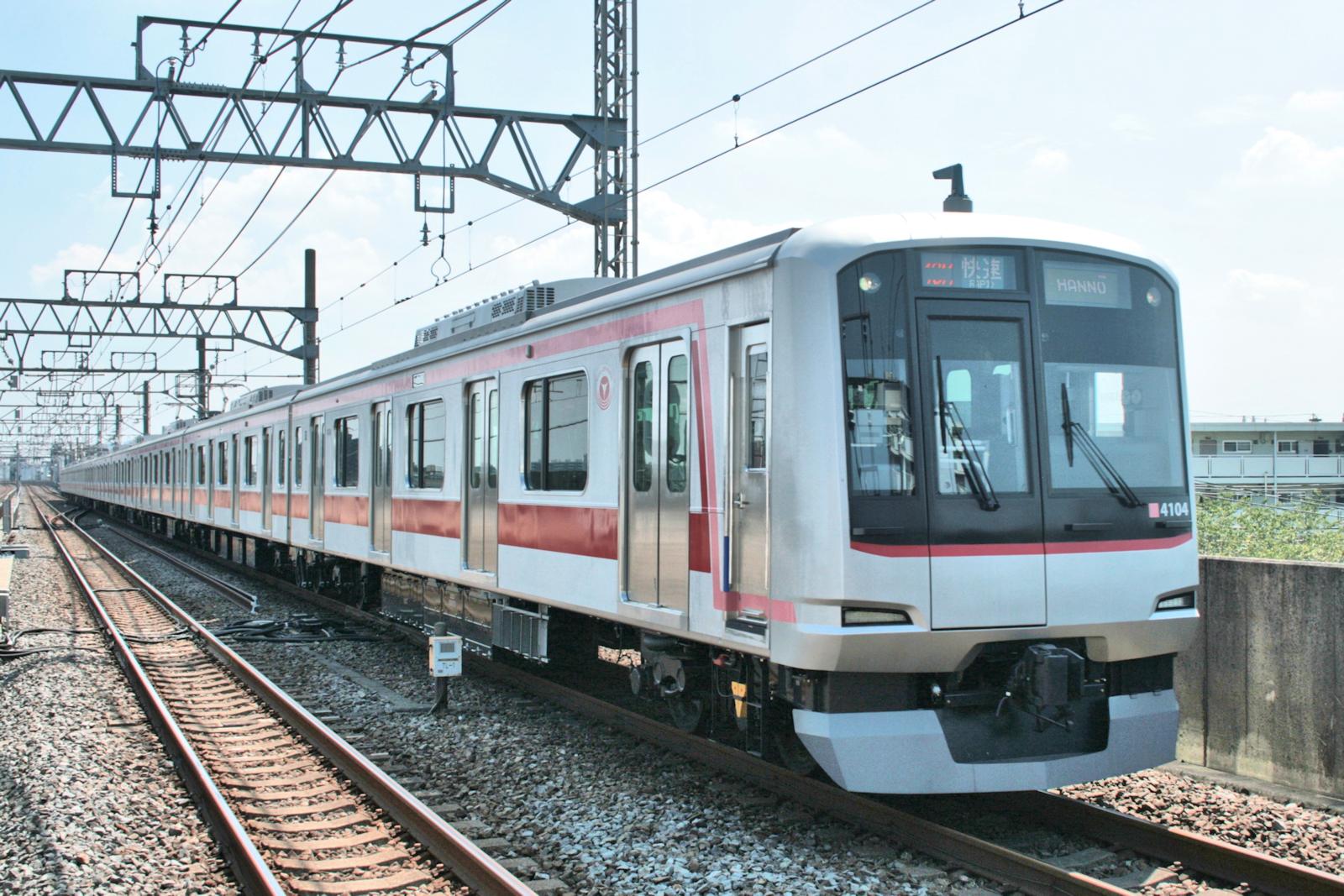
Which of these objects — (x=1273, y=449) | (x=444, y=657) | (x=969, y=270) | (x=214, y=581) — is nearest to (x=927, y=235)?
(x=969, y=270)

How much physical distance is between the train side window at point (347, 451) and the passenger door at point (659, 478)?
290 inches

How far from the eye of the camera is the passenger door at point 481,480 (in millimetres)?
10031

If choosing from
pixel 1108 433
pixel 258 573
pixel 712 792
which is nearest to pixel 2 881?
pixel 712 792

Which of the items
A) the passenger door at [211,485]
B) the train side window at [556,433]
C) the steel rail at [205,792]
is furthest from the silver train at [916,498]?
the passenger door at [211,485]

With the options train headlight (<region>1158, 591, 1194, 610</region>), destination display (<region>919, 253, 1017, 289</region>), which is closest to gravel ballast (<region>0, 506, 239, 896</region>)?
destination display (<region>919, 253, 1017, 289</region>)

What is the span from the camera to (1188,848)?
5.37 metres

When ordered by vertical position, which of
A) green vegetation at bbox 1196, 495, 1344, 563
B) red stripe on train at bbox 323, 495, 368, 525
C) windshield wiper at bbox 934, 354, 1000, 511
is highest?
windshield wiper at bbox 934, 354, 1000, 511

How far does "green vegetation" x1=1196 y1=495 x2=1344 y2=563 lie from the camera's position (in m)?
8.52

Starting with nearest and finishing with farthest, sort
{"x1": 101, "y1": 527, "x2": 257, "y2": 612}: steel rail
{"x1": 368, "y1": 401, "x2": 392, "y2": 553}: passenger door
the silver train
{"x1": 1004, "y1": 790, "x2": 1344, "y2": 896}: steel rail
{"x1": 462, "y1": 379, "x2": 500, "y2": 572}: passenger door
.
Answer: {"x1": 1004, "y1": 790, "x2": 1344, "y2": 896}: steel rail
the silver train
{"x1": 462, "y1": 379, "x2": 500, "y2": 572}: passenger door
{"x1": 368, "y1": 401, "x2": 392, "y2": 553}: passenger door
{"x1": 101, "y1": 527, "x2": 257, "y2": 612}: steel rail

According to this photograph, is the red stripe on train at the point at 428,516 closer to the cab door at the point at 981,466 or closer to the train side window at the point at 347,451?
the train side window at the point at 347,451

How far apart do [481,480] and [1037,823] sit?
5567 millimetres

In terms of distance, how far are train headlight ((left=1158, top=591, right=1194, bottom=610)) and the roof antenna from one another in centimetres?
235

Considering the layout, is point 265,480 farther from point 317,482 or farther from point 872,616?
point 872,616

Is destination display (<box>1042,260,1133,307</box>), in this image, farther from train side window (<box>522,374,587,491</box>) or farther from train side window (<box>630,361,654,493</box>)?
train side window (<box>522,374,587,491</box>)
